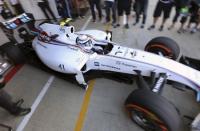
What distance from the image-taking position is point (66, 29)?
352 cm

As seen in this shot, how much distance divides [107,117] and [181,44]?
278 centimetres

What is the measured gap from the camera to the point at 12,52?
3.86 metres

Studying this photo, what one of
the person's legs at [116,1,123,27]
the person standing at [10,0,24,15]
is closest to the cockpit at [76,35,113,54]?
the person's legs at [116,1,123,27]

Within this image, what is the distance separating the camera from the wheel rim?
7.86 ft

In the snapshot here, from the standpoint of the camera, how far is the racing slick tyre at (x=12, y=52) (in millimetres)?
3846

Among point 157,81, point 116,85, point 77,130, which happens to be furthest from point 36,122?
point 157,81

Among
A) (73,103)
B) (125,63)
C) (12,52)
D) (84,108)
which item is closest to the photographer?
(125,63)

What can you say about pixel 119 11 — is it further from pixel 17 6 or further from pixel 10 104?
pixel 10 104

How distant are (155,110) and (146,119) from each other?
1.19 ft

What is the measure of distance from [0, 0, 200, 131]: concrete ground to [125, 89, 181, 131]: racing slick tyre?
479 millimetres

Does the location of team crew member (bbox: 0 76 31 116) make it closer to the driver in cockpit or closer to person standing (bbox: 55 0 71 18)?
the driver in cockpit

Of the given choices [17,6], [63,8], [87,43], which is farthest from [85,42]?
[17,6]

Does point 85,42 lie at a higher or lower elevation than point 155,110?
higher

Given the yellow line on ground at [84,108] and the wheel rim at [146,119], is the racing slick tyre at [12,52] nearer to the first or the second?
the yellow line on ground at [84,108]
